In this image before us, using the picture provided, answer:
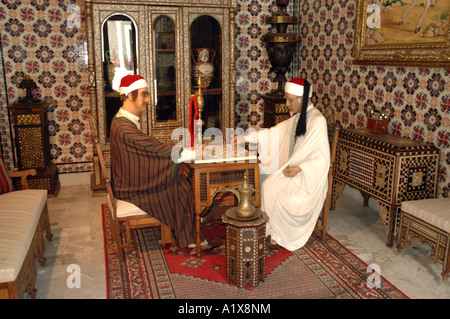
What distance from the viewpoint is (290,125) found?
4.09 meters

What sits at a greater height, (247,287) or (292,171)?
(292,171)

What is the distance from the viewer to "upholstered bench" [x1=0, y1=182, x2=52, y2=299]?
8.11 ft

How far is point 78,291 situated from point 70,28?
345 centimetres

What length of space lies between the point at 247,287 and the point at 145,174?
1.23m

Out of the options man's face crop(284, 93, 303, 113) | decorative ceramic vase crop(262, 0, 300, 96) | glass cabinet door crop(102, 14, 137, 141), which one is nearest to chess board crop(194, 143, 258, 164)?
man's face crop(284, 93, 303, 113)

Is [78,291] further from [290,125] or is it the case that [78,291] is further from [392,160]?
[392,160]

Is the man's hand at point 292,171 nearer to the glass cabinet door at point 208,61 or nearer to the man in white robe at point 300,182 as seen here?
the man in white robe at point 300,182

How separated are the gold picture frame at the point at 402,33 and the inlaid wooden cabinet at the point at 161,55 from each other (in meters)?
1.54

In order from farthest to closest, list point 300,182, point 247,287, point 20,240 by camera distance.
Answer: point 300,182
point 247,287
point 20,240

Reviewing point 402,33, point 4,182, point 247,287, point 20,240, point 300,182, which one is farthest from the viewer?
point 402,33

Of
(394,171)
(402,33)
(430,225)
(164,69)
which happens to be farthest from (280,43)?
(430,225)

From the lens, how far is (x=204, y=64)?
520 centimetres

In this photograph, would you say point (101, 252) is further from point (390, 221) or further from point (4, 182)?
point (390, 221)

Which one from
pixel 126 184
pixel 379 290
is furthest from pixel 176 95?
pixel 379 290
